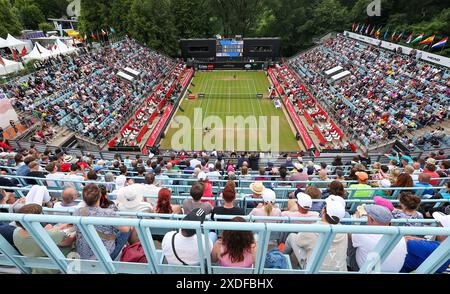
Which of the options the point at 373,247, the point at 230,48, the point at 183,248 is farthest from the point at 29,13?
the point at 373,247

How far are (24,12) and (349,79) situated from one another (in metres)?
79.1

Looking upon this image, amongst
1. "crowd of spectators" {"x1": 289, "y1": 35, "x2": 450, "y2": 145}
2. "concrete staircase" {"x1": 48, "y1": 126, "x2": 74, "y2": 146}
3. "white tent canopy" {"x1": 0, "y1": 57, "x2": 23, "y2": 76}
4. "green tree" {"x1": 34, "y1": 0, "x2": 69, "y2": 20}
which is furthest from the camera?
"green tree" {"x1": 34, "y1": 0, "x2": 69, "y2": 20}

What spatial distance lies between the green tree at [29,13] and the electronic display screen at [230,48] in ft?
180

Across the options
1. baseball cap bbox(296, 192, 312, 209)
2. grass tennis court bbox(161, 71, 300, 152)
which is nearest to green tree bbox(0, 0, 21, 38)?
grass tennis court bbox(161, 71, 300, 152)

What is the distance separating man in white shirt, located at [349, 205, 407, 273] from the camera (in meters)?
3.07

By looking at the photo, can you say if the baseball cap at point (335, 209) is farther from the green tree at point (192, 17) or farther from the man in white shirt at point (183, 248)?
the green tree at point (192, 17)

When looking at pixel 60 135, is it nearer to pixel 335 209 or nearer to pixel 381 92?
pixel 335 209

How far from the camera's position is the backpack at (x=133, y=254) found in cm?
346

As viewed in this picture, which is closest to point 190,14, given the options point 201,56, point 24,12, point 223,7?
point 223,7

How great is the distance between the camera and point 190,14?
161 ft

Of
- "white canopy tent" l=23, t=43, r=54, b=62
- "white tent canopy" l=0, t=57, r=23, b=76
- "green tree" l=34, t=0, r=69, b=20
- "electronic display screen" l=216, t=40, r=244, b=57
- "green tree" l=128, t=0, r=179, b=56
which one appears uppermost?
"green tree" l=34, t=0, r=69, b=20

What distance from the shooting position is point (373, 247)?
3.25 m

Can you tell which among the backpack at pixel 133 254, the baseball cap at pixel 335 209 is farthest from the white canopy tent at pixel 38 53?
the baseball cap at pixel 335 209

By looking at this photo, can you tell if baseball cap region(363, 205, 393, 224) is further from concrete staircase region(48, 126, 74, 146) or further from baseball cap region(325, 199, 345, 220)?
concrete staircase region(48, 126, 74, 146)
